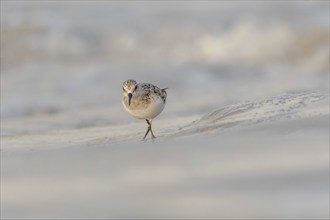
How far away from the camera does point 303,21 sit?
1128 centimetres

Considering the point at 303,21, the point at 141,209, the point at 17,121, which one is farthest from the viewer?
the point at 303,21

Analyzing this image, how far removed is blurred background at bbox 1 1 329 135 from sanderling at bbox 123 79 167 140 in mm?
1172

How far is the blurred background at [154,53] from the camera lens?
911 centimetres

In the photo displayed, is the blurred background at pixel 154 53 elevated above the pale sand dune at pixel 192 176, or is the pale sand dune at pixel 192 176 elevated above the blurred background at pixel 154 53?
the blurred background at pixel 154 53

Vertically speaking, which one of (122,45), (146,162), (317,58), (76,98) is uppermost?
(122,45)

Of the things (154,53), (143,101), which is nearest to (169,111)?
(143,101)

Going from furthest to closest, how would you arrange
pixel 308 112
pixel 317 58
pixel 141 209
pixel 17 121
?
pixel 317 58, pixel 17 121, pixel 308 112, pixel 141 209

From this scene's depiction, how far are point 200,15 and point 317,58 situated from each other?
240cm

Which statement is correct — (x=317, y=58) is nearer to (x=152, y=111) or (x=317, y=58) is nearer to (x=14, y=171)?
(x=152, y=111)

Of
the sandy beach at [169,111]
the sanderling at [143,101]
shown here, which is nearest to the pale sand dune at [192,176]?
the sandy beach at [169,111]

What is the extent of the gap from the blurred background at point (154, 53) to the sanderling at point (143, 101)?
46.1 inches

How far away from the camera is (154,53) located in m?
11.3

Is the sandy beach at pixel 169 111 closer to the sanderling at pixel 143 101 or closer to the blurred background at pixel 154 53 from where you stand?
the blurred background at pixel 154 53

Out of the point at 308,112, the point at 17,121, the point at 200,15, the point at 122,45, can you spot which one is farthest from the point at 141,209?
the point at 200,15
